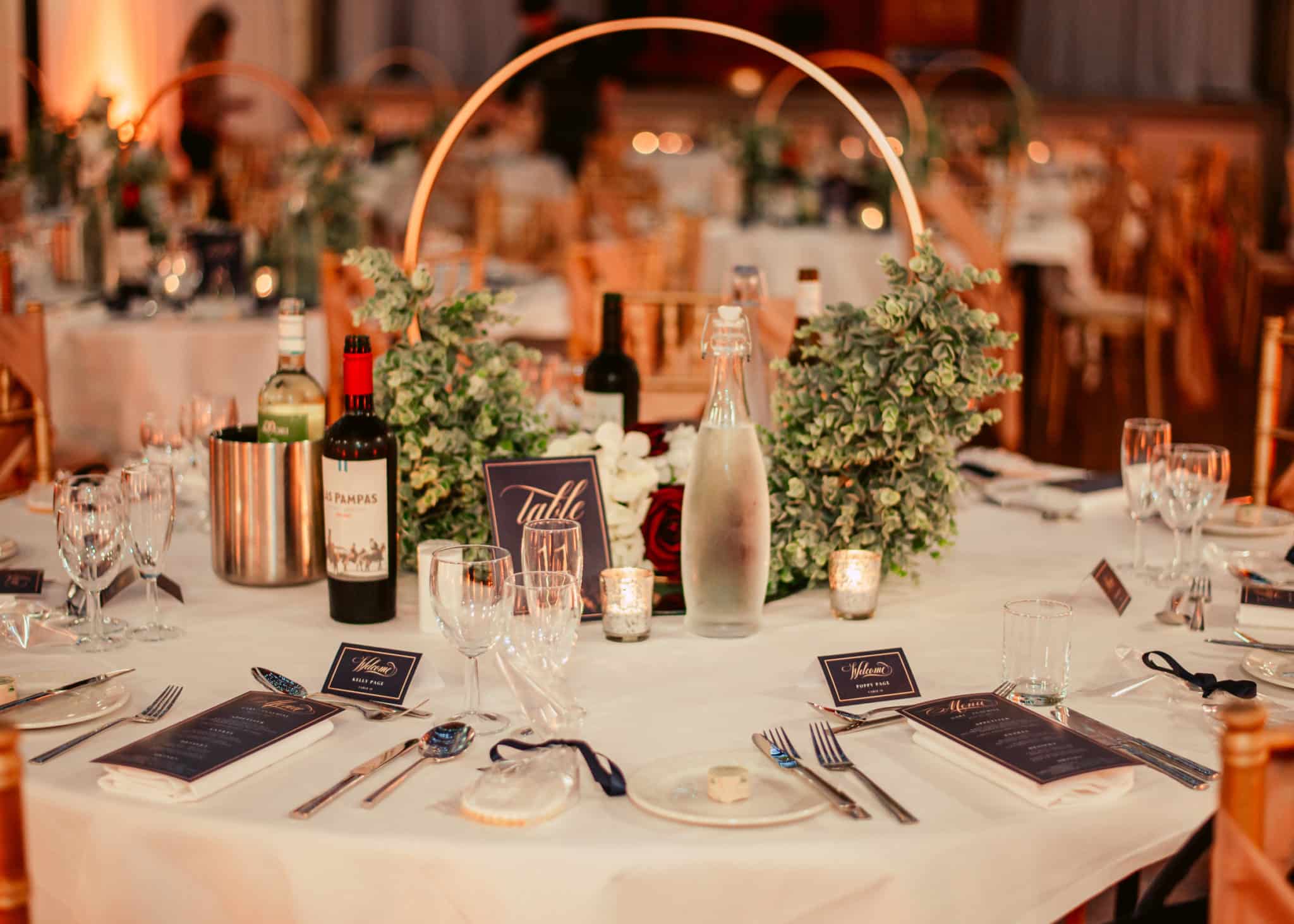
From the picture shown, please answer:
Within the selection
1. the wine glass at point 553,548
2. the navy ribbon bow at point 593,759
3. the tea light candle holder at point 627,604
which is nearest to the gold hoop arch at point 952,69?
the tea light candle holder at point 627,604

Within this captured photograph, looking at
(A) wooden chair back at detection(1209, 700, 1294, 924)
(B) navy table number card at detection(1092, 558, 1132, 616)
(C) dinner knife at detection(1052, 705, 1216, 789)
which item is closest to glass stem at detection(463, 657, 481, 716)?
(C) dinner knife at detection(1052, 705, 1216, 789)

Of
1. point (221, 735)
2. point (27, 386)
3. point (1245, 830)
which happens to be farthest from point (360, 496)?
point (27, 386)

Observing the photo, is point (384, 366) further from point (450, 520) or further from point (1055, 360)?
point (1055, 360)

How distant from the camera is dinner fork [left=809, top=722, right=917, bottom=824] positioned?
1050 millimetres

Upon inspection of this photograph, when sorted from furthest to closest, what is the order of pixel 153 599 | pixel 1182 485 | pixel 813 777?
1. pixel 1182 485
2. pixel 153 599
3. pixel 813 777

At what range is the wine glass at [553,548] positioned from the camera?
1.31m

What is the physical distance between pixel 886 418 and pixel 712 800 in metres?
0.62

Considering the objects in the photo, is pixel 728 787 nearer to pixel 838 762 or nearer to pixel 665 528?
pixel 838 762

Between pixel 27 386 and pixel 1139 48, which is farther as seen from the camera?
pixel 1139 48

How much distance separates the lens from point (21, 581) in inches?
63.7

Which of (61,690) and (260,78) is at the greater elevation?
(260,78)

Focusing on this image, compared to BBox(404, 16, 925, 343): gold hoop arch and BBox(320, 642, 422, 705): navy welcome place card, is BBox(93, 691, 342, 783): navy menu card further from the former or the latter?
BBox(404, 16, 925, 343): gold hoop arch

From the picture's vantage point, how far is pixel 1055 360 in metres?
6.42

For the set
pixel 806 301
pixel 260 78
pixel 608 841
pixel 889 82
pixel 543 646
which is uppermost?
pixel 889 82
